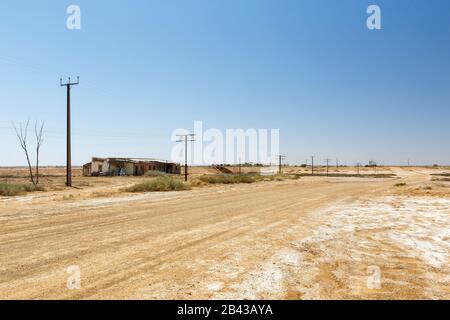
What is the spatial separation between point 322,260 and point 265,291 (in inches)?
86.7

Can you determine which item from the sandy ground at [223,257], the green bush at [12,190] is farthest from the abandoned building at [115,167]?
the sandy ground at [223,257]

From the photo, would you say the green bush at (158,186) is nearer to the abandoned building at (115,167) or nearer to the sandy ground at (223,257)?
the sandy ground at (223,257)

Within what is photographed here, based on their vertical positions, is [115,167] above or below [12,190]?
above

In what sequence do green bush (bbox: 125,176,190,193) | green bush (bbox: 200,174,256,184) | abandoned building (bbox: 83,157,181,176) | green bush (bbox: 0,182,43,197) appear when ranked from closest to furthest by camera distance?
green bush (bbox: 0,182,43,197) < green bush (bbox: 125,176,190,193) < green bush (bbox: 200,174,256,184) < abandoned building (bbox: 83,157,181,176)

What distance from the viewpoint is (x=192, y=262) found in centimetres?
650

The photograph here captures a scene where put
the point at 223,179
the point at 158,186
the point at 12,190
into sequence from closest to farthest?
the point at 12,190 < the point at 158,186 < the point at 223,179

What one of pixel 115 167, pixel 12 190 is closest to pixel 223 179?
pixel 12 190

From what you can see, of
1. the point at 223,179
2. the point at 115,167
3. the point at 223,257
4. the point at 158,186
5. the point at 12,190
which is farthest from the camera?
the point at 115,167

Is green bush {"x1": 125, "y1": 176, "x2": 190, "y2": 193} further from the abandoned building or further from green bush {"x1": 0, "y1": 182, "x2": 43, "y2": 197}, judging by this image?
the abandoned building

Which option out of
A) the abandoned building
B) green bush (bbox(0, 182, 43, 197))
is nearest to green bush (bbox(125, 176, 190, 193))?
green bush (bbox(0, 182, 43, 197))

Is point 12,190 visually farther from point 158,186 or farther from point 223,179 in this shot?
point 223,179

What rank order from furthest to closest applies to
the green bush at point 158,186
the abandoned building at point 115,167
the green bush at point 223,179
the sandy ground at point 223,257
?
1. the abandoned building at point 115,167
2. the green bush at point 223,179
3. the green bush at point 158,186
4. the sandy ground at point 223,257
